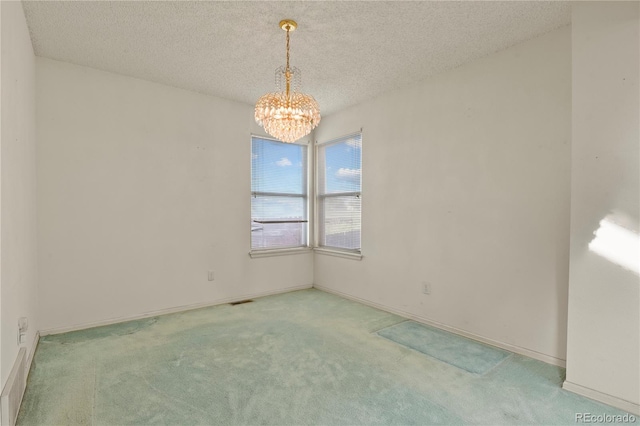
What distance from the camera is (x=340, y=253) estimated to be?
14.4 ft

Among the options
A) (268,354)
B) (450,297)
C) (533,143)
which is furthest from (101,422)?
(533,143)

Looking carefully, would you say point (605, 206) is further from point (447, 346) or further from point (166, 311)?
point (166, 311)

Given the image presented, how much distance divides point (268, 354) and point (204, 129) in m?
2.67

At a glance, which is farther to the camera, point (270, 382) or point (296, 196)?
point (296, 196)

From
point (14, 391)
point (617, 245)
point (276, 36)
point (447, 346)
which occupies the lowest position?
point (447, 346)

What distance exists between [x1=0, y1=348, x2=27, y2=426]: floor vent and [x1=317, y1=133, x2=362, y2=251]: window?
3.27m

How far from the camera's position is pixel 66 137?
120 inches

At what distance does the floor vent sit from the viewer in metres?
1.60

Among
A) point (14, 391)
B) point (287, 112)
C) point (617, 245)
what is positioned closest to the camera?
point (14, 391)

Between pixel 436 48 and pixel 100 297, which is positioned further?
pixel 100 297

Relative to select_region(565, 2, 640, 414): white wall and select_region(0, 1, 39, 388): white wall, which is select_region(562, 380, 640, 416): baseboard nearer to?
select_region(565, 2, 640, 414): white wall

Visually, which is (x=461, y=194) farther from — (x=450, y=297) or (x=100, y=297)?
(x=100, y=297)

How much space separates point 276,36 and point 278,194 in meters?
2.31

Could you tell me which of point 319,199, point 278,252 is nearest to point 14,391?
point 278,252
